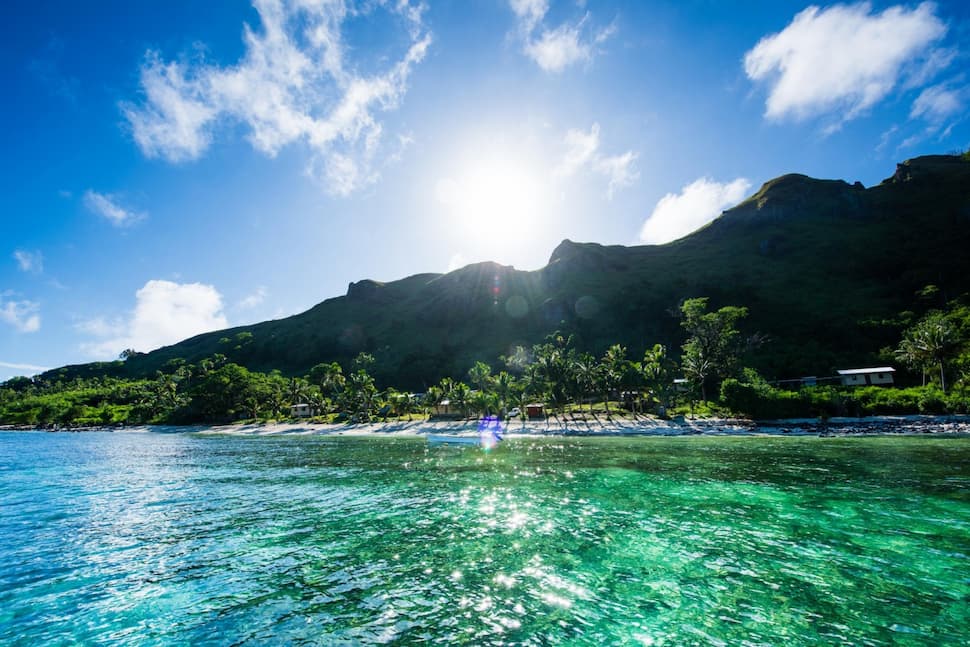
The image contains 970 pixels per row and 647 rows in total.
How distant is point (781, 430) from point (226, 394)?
130243 mm

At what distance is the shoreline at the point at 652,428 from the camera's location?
5175 cm

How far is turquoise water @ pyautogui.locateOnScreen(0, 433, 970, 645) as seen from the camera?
35.6 feet

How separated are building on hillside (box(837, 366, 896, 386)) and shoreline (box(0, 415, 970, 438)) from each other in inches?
1193

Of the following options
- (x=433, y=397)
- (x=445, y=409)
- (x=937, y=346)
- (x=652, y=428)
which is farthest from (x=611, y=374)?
(x=937, y=346)

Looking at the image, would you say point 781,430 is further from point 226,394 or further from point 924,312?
point 226,394

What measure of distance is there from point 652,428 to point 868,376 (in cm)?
5637

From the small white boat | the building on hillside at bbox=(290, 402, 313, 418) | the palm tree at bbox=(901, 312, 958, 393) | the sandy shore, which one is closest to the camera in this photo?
the sandy shore

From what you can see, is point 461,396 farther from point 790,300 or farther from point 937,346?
point 790,300

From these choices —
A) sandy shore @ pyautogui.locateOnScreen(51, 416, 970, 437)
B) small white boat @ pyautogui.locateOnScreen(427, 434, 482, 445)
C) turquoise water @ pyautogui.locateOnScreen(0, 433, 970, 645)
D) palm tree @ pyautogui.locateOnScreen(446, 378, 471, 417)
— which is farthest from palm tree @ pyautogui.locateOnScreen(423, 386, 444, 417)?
turquoise water @ pyautogui.locateOnScreen(0, 433, 970, 645)

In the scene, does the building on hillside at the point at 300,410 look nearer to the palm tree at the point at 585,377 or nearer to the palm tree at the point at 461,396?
the palm tree at the point at 461,396

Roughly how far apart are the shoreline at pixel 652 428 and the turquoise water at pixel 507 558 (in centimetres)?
2360

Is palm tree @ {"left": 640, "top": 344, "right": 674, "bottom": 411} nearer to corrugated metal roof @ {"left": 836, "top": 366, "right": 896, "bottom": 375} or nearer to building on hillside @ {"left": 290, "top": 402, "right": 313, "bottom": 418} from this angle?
corrugated metal roof @ {"left": 836, "top": 366, "right": 896, "bottom": 375}

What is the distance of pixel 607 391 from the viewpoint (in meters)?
85.4

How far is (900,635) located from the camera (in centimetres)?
1002
